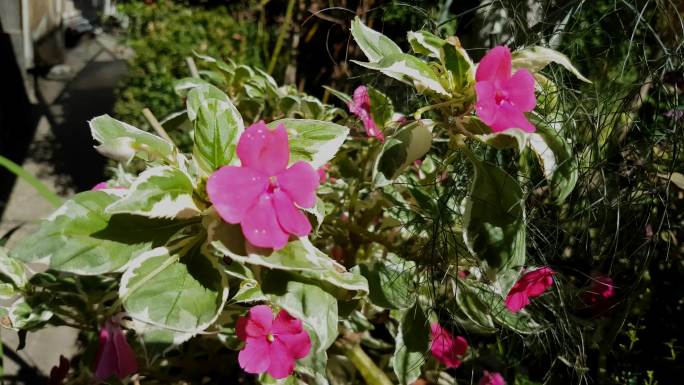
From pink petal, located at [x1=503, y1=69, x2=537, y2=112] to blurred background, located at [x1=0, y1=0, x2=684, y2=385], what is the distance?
205 millimetres

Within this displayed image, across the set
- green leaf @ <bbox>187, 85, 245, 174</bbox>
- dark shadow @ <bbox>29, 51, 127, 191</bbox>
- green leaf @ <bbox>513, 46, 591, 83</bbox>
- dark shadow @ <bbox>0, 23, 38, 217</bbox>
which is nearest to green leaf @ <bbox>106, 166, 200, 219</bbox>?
green leaf @ <bbox>187, 85, 245, 174</bbox>

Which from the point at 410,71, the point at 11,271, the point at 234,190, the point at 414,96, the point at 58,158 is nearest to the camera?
the point at 234,190

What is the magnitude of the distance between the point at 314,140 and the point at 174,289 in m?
0.28

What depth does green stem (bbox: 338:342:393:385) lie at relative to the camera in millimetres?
1207

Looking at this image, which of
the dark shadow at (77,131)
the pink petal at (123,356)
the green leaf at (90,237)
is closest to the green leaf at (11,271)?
the pink petal at (123,356)

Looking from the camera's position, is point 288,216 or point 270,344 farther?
point 270,344

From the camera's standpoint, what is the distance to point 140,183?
0.73 metres

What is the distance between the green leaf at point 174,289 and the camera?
2.36 feet

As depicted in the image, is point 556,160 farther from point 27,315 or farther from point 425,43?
point 27,315

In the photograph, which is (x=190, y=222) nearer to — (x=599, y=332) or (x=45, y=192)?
(x=45, y=192)

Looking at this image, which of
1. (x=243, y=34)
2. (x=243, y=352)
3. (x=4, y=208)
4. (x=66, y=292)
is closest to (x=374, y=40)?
(x=243, y=352)

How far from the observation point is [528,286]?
0.96 metres

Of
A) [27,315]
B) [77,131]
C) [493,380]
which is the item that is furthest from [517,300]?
[77,131]

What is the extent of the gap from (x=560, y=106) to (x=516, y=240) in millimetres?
304
